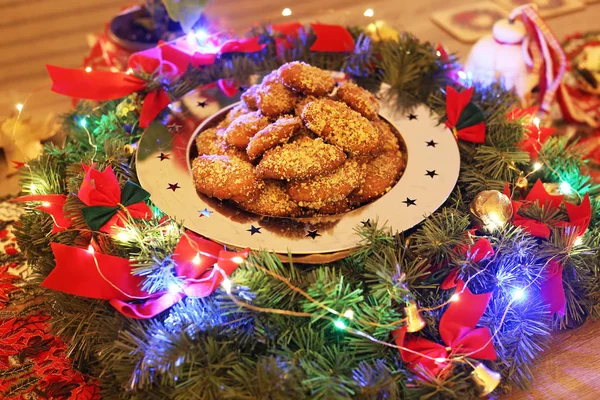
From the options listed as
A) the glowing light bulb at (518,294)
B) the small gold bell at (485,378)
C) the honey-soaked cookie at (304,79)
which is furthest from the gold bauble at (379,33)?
the small gold bell at (485,378)

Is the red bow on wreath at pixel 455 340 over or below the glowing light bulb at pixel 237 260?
below

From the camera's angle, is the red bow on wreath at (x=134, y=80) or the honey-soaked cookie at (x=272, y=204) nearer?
the honey-soaked cookie at (x=272, y=204)

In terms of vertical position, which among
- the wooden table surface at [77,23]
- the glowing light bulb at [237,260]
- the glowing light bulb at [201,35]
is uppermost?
the glowing light bulb at [201,35]

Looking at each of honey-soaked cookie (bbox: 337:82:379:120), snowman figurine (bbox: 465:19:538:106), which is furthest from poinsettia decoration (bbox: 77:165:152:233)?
snowman figurine (bbox: 465:19:538:106)

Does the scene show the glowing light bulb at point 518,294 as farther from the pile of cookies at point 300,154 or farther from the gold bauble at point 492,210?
the pile of cookies at point 300,154

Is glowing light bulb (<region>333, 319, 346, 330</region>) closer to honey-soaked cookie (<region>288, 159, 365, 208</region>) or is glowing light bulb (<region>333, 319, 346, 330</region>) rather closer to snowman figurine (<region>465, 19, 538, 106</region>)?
honey-soaked cookie (<region>288, 159, 365, 208</region>)

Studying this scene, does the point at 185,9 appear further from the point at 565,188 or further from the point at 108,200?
the point at 565,188

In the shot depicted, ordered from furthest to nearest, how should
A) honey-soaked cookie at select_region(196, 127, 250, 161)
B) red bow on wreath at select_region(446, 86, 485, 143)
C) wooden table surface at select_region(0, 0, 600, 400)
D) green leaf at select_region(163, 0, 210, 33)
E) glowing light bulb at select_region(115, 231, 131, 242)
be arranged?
wooden table surface at select_region(0, 0, 600, 400), green leaf at select_region(163, 0, 210, 33), red bow on wreath at select_region(446, 86, 485, 143), honey-soaked cookie at select_region(196, 127, 250, 161), glowing light bulb at select_region(115, 231, 131, 242)

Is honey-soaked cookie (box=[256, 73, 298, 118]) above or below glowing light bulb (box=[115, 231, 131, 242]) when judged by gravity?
above
